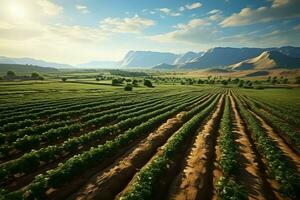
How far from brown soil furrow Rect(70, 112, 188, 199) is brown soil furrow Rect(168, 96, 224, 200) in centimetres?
305

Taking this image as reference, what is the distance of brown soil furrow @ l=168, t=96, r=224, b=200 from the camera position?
12.6m

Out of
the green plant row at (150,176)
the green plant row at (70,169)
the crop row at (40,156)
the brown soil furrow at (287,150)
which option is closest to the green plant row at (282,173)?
the brown soil furrow at (287,150)

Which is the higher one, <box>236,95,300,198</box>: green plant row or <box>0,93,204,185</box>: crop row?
<box>236,95,300,198</box>: green plant row

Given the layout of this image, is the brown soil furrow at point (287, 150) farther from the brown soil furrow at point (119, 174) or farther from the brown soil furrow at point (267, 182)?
the brown soil furrow at point (119, 174)

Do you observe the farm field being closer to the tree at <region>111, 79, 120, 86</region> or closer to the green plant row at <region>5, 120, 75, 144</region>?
the green plant row at <region>5, 120, 75, 144</region>

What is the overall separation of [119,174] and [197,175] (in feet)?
16.7

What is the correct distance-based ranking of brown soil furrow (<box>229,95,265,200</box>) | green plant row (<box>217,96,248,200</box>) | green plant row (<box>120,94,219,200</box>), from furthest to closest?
brown soil furrow (<box>229,95,265,200</box>) < green plant row (<box>217,96,248,200</box>) < green plant row (<box>120,94,219,200</box>)

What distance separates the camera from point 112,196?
39.3ft

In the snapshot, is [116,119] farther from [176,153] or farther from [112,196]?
[112,196]

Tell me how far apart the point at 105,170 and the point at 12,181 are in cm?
536

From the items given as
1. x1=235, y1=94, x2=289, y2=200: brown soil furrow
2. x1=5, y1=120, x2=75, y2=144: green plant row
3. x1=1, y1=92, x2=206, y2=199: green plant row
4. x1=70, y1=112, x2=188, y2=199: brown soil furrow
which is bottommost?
x1=5, y1=120, x2=75, y2=144: green plant row

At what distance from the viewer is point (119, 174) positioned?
47.4 ft

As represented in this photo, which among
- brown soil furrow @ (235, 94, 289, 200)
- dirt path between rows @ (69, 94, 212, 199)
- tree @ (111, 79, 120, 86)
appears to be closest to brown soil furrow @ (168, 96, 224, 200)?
dirt path between rows @ (69, 94, 212, 199)

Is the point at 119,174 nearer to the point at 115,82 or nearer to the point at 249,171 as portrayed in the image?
the point at 249,171
